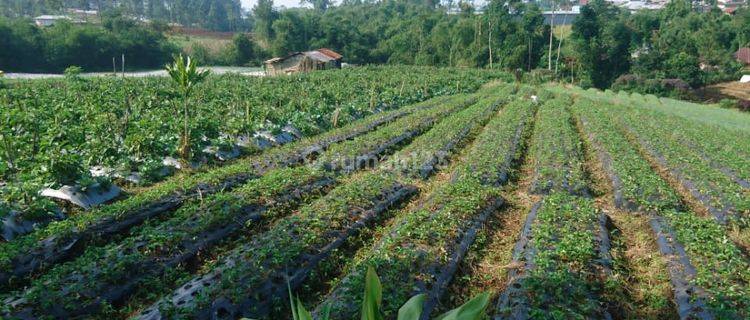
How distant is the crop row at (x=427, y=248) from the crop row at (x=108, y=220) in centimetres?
353

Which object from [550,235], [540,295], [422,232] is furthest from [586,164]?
[540,295]

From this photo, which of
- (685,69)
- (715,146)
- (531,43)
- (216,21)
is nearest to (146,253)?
(715,146)

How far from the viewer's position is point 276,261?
19.0 feet

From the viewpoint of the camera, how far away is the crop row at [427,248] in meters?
5.18

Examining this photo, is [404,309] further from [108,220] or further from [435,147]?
[435,147]

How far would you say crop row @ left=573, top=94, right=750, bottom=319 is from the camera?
5195mm

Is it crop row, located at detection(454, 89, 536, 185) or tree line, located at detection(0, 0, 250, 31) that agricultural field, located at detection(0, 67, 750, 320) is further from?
tree line, located at detection(0, 0, 250, 31)

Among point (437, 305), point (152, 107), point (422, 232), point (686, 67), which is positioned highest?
point (686, 67)

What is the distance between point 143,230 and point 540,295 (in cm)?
513

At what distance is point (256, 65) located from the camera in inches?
2163

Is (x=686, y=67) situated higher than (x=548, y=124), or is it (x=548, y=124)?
(x=686, y=67)

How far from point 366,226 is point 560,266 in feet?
9.74

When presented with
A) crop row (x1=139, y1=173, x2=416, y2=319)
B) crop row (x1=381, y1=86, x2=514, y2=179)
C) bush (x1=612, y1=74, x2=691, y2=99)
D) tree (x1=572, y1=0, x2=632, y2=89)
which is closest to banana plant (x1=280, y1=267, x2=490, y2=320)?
crop row (x1=139, y1=173, x2=416, y2=319)

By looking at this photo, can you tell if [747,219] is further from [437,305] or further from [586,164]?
[437,305]
